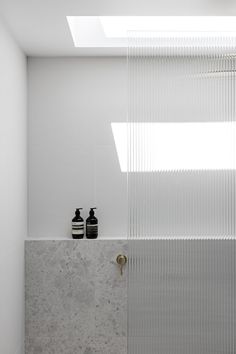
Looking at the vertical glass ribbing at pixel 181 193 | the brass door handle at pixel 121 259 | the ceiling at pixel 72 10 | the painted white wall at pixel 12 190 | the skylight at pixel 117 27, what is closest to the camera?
the ceiling at pixel 72 10

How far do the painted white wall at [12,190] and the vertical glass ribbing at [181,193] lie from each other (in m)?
0.69

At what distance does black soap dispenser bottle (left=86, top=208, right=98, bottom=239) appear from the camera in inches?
121

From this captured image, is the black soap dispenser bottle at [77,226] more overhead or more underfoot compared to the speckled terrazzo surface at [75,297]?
more overhead

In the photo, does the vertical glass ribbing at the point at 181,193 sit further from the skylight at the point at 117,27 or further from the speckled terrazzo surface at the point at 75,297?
the speckled terrazzo surface at the point at 75,297

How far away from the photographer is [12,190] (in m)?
2.70

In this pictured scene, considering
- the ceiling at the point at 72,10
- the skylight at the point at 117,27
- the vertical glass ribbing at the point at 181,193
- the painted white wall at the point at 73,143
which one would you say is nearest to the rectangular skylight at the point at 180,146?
the vertical glass ribbing at the point at 181,193

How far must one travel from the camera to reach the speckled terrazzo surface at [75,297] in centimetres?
309

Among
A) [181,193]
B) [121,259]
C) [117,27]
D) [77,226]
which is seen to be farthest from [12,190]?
[117,27]

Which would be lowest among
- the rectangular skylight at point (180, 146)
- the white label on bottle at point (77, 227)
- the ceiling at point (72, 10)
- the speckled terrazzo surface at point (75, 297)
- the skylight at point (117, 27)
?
the speckled terrazzo surface at point (75, 297)

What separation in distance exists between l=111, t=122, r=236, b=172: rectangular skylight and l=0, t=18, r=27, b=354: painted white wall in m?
0.72

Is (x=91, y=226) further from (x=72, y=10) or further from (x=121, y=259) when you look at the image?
(x=72, y=10)

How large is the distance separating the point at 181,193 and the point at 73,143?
3.58ft

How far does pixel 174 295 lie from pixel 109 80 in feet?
5.02

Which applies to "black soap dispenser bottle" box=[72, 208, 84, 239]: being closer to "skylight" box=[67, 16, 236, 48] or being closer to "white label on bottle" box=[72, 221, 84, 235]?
"white label on bottle" box=[72, 221, 84, 235]
